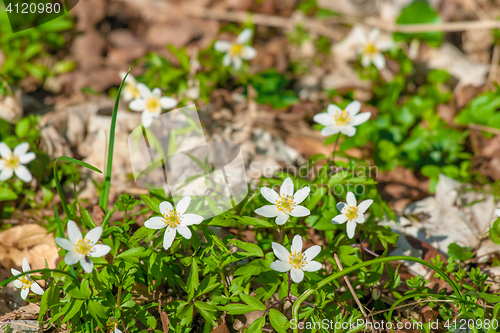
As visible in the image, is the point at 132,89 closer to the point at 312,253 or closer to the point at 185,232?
the point at 185,232

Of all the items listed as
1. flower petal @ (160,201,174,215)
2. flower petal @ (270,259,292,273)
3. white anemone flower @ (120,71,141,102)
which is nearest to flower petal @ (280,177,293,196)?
flower petal @ (270,259,292,273)

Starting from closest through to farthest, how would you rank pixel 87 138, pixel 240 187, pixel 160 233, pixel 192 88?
1. pixel 160 233
2. pixel 240 187
3. pixel 87 138
4. pixel 192 88

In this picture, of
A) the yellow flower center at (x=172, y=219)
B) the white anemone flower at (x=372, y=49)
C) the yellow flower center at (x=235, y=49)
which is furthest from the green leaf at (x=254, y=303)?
the white anemone flower at (x=372, y=49)

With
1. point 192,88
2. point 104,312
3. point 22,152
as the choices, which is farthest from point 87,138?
point 104,312

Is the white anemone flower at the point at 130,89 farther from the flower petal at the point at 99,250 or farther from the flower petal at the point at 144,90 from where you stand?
A: the flower petal at the point at 99,250

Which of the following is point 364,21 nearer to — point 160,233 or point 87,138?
point 87,138

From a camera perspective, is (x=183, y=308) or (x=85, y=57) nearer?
(x=183, y=308)

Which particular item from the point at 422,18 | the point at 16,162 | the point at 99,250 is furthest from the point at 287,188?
the point at 422,18
